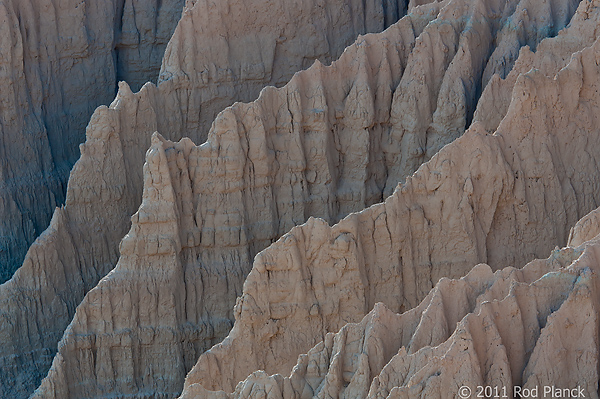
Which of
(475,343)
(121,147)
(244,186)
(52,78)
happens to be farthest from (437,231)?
(52,78)

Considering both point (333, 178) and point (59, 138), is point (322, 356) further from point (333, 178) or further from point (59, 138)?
point (59, 138)

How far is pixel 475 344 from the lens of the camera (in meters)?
21.2

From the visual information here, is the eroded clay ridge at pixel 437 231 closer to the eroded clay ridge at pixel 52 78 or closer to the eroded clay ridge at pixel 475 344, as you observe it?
the eroded clay ridge at pixel 475 344

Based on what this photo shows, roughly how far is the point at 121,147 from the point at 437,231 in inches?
357

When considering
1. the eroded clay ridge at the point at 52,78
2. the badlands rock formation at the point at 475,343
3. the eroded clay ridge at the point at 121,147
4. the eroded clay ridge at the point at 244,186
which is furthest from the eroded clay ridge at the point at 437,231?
the eroded clay ridge at the point at 52,78

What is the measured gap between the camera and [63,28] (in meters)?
40.3

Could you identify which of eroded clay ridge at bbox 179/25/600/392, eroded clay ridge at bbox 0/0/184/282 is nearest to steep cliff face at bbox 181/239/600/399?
eroded clay ridge at bbox 179/25/600/392

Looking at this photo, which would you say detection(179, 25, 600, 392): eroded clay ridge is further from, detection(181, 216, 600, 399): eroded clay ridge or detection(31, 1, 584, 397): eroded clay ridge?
detection(181, 216, 600, 399): eroded clay ridge

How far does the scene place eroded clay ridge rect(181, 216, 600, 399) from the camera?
21.0m

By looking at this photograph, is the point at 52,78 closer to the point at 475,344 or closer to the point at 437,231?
the point at 437,231

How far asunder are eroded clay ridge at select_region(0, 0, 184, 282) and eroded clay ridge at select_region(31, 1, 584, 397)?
730 cm

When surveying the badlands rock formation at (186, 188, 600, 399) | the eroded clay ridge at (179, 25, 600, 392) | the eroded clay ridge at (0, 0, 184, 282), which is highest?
the eroded clay ridge at (0, 0, 184, 282)

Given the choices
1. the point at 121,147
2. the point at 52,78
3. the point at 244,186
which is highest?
the point at 52,78

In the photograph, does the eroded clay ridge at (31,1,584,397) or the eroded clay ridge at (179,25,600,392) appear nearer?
the eroded clay ridge at (179,25,600,392)
